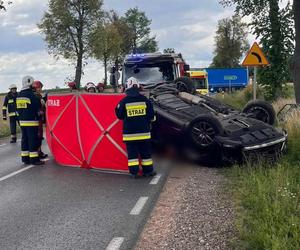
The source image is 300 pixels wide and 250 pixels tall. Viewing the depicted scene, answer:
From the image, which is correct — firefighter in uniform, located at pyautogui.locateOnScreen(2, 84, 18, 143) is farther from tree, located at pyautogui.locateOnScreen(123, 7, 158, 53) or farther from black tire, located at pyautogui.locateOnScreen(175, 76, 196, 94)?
tree, located at pyautogui.locateOnScreen(123, 7, 158, 53)

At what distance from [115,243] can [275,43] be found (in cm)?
2038

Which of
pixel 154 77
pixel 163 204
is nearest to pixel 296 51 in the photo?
pixel 154 77

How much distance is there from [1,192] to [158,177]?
2.91 m

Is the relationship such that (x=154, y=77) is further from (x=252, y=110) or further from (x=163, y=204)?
(x=163, y=204)

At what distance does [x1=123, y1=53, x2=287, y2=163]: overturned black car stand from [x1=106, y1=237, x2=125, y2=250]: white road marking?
4105mm

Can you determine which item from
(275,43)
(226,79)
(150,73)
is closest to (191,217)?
(150,73)

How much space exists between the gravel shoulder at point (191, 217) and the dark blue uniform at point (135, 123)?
87 cm

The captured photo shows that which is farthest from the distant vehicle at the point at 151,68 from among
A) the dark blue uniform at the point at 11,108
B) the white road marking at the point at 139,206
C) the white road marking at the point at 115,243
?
the white road marking at the point at 115,243

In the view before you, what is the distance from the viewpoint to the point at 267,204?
591cm

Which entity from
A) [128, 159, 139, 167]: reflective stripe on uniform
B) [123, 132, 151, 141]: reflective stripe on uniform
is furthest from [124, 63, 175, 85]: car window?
[128, 159, 139, 167]: reflective stripe on uniform

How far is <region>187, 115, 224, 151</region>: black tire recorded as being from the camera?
30.7ft

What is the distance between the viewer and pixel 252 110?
11656mm

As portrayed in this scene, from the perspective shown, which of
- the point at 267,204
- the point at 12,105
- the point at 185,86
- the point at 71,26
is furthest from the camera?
the point at 71,26

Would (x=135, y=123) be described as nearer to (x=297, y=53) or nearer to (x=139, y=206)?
(x=139, y=206)
